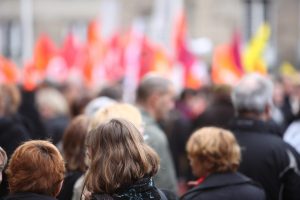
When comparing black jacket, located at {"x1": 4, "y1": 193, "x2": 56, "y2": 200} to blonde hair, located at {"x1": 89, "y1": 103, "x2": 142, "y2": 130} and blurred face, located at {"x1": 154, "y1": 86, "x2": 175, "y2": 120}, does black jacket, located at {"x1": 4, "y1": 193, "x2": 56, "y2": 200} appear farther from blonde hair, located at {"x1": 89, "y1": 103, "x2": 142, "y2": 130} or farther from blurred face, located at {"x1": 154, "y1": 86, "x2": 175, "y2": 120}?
blurred face, located at {"x1": 154, "y1": 86, "x2": 175, "y2": 120}

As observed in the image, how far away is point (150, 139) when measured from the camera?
5.24m

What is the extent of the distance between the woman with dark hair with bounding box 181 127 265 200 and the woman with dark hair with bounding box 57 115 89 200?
0.72 m


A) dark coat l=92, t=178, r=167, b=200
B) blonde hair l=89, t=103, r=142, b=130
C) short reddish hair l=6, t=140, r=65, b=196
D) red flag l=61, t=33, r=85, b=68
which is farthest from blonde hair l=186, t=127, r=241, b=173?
red flag l=61, t=33, r=85, b=68

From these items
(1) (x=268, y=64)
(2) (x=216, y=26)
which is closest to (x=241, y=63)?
(2) (x=216, y=26)

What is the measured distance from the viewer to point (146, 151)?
144 inches

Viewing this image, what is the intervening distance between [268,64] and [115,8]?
21.6ft

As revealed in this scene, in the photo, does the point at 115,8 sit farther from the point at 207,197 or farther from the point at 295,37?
the point at 207,197

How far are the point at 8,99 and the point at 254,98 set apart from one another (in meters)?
2.09

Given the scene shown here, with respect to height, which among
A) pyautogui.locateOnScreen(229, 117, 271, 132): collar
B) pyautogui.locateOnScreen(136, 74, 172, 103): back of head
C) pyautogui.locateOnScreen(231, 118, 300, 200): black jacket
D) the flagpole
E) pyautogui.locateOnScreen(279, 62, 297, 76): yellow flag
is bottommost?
pyautogui.locateOnScreen(279, 62, 297, 76): yellow flag

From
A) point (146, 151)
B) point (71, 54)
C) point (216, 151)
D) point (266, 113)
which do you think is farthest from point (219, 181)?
point (71, 54)

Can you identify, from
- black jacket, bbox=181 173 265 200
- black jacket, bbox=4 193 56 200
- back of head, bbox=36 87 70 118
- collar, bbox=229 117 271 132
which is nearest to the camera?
black jacket, bbox=4 193 56 200

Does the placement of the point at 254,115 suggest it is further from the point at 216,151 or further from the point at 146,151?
the point at 146,151

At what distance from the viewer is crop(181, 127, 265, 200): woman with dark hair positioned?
4.36 m

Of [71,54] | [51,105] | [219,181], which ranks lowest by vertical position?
[71,54]
